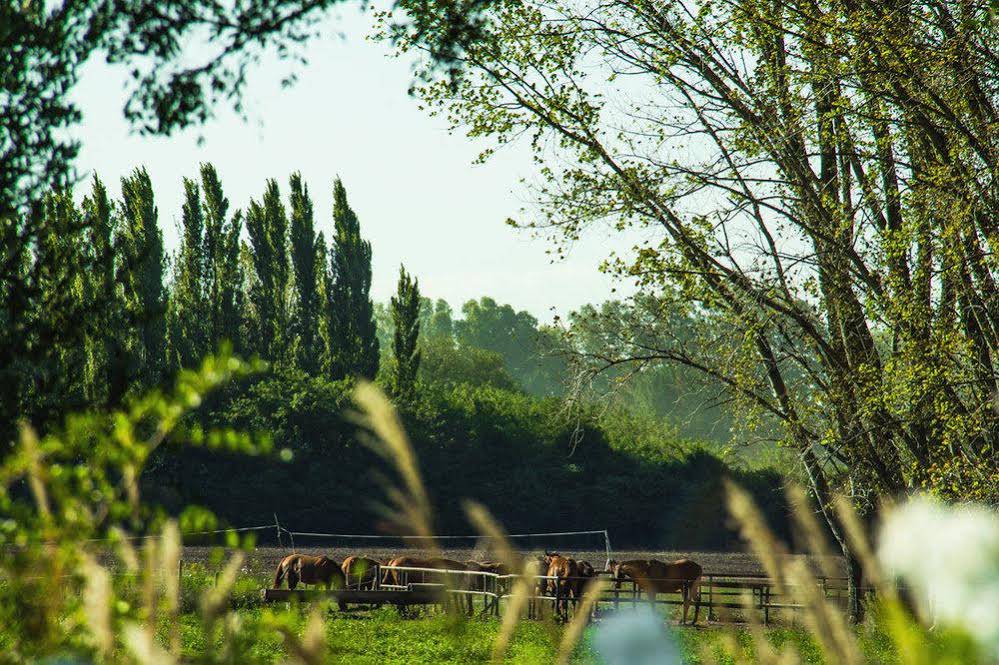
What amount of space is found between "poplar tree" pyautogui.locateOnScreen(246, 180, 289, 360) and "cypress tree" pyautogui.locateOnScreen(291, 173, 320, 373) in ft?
1.51

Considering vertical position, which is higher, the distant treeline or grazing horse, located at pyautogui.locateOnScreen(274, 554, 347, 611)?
the distant treeline

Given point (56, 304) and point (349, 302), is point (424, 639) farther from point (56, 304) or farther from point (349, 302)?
point (349, 302)

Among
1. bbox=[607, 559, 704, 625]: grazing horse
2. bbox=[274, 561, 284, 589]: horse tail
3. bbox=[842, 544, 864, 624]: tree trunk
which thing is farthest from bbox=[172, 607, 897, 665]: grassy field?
bbox=[274, 561, 284, 589]: horse tail

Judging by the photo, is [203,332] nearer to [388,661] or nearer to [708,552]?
[708,552]

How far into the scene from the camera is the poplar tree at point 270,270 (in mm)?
43500

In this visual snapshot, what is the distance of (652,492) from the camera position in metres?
40.6

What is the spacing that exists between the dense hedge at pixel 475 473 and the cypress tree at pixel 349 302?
8.23ft

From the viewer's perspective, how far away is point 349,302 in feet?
148

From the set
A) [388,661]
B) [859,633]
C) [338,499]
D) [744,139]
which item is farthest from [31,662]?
[338,499]

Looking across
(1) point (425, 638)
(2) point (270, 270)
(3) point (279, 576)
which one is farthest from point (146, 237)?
(1) point (425, 638)

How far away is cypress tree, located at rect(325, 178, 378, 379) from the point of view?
44031 mm

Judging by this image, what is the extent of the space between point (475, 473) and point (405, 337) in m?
6.87

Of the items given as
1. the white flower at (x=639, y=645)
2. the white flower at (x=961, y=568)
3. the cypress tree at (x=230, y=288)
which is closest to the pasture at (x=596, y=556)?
the cypress tree at (x=230, y=288)

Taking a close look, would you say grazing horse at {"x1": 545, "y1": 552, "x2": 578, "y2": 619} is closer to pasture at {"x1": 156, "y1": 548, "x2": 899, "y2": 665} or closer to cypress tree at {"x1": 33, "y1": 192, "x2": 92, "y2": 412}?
pasture at {"x1": 156, "y1": 548, "x2": 899, "y2": 665}
